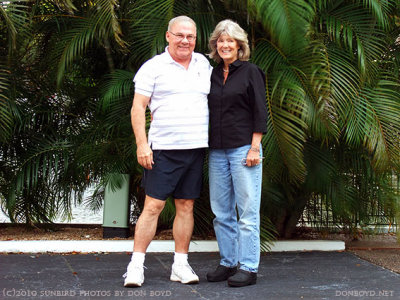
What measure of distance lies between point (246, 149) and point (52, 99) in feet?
9.53

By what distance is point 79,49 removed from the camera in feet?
19.5

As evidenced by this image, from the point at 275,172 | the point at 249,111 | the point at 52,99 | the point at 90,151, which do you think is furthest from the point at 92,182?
the point at 249,111

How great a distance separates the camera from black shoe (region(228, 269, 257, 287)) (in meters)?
4.55

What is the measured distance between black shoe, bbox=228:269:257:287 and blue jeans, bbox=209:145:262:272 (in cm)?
4

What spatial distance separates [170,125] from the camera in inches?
176

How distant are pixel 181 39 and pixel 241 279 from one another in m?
1.75

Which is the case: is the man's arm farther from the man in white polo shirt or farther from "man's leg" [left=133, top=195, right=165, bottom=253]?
"man's leg" [left=133, top=195, right=165, bottom=253]

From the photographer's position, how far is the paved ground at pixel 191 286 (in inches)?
171

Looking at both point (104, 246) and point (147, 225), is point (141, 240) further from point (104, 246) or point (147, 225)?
point (104, 246)

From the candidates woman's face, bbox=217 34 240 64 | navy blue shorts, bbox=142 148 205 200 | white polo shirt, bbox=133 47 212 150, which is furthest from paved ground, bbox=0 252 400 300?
woman's face, bbox=217 34 240 64

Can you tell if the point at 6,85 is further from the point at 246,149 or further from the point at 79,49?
the point at 246,149

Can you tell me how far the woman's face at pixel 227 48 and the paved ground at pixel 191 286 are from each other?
5.42 ft

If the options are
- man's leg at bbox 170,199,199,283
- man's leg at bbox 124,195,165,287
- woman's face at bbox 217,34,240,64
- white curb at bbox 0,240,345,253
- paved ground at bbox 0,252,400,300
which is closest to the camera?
paved ground at bbox 0,252,400,300

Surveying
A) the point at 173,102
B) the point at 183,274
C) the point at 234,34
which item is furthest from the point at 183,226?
the point at 234,34
